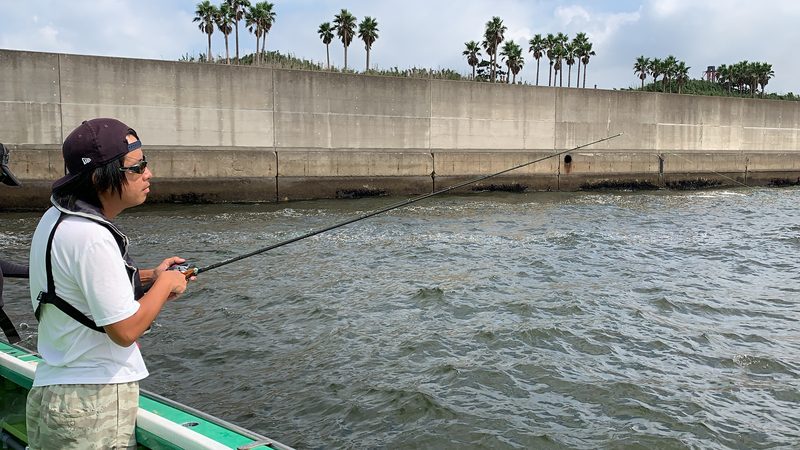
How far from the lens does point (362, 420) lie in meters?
4.23

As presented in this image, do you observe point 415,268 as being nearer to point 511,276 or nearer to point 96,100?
point 511,276

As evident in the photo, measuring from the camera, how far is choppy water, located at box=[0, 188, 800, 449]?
13.7ft

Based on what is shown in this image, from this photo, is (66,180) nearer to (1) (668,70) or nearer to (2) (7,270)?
(2) (7,270)

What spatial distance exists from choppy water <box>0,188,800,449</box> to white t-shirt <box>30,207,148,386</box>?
2.37 m

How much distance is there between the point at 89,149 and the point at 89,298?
41cm

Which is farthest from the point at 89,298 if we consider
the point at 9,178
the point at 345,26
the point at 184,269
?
the point at 345,26

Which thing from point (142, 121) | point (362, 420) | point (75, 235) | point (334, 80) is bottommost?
point (362, 420)

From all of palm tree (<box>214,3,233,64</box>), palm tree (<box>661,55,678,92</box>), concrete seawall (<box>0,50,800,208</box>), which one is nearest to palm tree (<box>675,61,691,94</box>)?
palm tree (<box>661,55,678,92</box>)

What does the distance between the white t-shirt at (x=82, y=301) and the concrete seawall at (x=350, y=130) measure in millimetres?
13805

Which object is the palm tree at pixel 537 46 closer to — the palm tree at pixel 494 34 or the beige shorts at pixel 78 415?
the palm tree at pixel 494 34

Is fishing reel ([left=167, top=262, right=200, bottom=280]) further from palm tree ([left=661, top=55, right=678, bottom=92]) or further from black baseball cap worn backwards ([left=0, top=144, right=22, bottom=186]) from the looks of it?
palm tree ([left=661, top=55, right=678, bottom=92])

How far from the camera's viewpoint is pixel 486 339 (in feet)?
18.9

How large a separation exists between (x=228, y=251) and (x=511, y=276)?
4.57 metres

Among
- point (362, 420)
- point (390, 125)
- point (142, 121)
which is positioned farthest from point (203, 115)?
point (362, 420)
